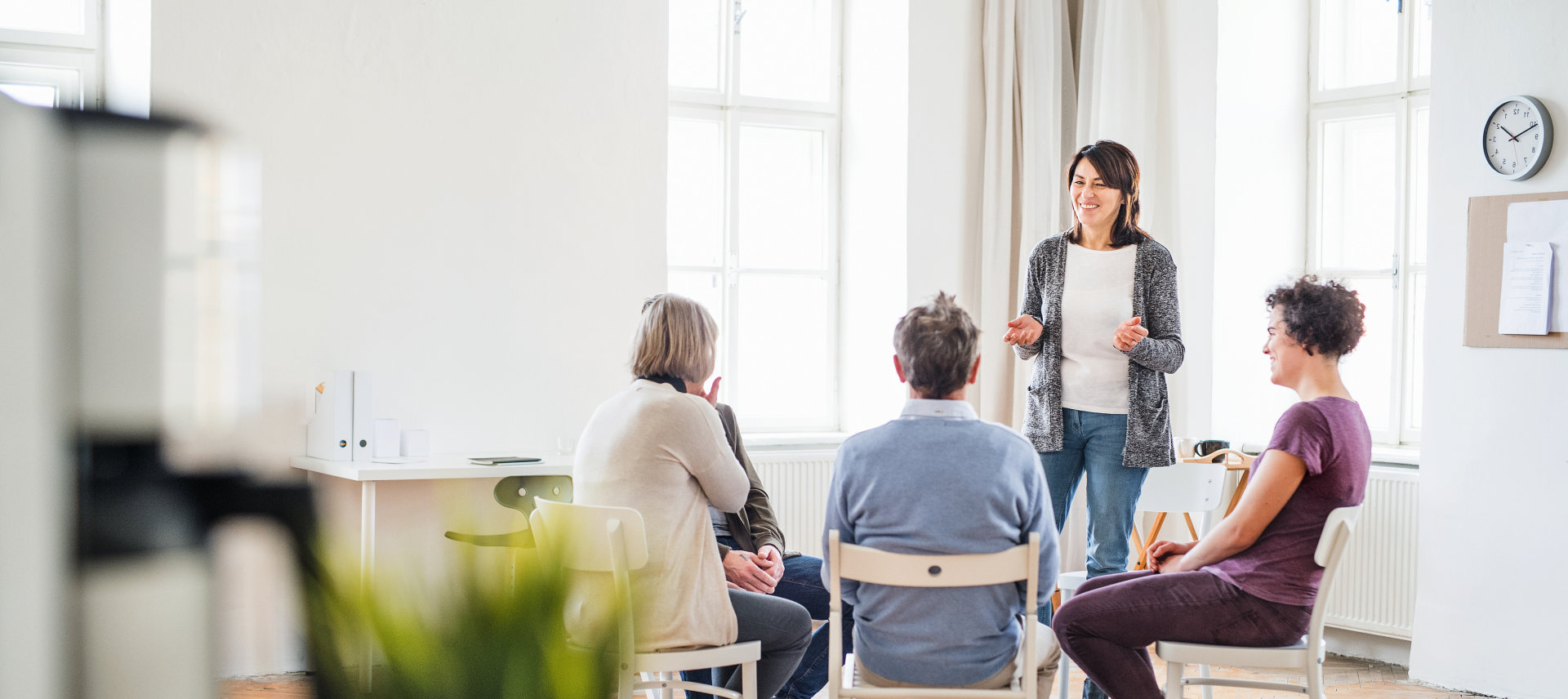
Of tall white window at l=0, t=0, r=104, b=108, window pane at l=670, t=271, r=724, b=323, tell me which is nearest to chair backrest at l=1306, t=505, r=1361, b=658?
window pane at l=670, t=271, r=724, b=323

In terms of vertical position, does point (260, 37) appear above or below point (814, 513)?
above

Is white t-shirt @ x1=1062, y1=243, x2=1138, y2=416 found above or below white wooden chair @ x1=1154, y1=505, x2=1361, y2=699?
above

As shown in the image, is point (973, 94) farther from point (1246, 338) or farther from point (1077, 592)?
point (1077, 592)

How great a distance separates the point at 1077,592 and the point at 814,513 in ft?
7.20

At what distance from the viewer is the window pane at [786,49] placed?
4910 millimetres

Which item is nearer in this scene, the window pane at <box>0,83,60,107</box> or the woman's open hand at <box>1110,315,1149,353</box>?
the window pane at <box>0,83,60,107</box>

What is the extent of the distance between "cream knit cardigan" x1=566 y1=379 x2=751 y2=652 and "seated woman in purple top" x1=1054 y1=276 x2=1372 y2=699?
708 millimetres

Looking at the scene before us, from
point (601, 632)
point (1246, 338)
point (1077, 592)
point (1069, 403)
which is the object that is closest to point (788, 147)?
point (1246, 338)

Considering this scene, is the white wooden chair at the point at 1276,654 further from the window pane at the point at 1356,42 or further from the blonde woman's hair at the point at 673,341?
the window pane at the point at 1356,42

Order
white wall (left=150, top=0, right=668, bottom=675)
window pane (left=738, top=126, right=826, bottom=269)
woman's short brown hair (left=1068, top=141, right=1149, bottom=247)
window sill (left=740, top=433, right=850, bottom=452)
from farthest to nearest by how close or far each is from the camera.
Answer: window pane (left=738, top=126, right=826, bottom=269) < window sill (left=740, top=433, right=850, bottom=452) < white wall (left=150, top=0, right=668, bottom=675) < woman's short brown hair (left=1068, top=141, right=1149, bottom=247)

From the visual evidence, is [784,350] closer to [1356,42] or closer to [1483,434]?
[1483,434]

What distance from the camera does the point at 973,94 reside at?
4.57 meters

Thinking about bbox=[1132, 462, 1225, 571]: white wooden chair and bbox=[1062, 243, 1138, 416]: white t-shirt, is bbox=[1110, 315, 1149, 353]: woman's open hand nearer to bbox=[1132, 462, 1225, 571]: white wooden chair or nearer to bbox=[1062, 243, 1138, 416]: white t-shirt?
bbox=[1062, 243, 1138, 416]: white t-shirt

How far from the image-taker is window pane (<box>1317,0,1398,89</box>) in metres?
4.60
